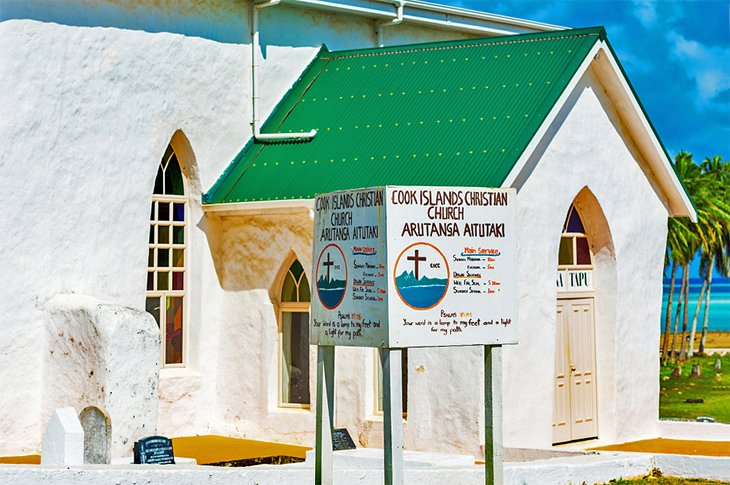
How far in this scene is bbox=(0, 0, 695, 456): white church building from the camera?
17422 mm

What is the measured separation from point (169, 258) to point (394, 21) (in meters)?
5.83

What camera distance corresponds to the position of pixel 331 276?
12.2 metres

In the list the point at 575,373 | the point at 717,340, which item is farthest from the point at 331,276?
the point at 717,340

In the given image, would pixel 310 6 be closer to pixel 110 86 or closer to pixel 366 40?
pixel 366 40

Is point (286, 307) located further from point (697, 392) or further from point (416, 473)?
point (697, 392)

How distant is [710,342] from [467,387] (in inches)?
2454

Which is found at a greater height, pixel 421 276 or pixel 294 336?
pixel 421 276

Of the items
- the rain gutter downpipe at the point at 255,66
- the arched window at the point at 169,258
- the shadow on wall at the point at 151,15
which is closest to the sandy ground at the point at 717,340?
the rain gutter downpipe at the point at 255,66

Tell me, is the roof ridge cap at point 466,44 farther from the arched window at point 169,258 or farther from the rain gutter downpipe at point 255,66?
the arched window at point 169,258

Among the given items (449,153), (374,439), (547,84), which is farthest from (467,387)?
(547,84)

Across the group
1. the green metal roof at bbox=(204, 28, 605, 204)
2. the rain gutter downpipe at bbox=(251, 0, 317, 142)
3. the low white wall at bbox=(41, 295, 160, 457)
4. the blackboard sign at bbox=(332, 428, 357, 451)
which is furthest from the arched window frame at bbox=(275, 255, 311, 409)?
the low white wall at bbox=(41, 295, 160, 457)

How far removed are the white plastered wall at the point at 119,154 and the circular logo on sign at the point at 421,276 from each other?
285 inches

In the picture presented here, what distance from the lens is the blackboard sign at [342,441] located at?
56.2 ft

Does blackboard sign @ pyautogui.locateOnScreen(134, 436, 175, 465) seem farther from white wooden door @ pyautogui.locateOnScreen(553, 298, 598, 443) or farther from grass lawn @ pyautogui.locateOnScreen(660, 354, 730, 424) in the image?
grass lawn @ pyautogui.locateOnScreen(660, 354, 730, 424)
